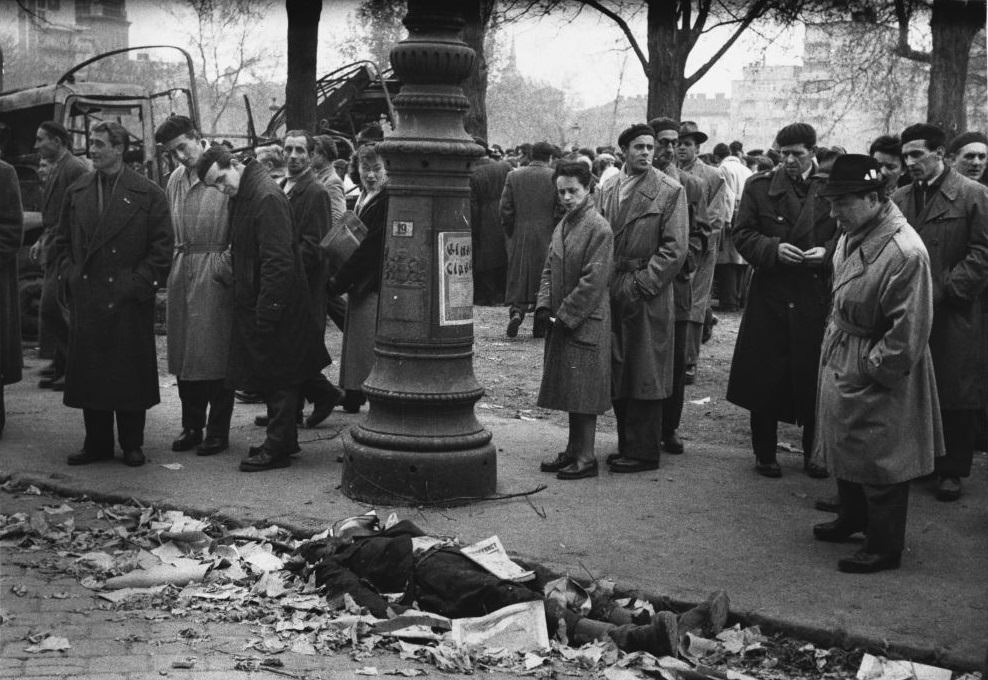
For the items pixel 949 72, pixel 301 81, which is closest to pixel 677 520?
pixel 301 81

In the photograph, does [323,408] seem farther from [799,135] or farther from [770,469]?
[799,135]

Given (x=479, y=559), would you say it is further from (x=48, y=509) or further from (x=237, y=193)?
(x=237, y=193)

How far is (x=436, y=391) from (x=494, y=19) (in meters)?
2.63

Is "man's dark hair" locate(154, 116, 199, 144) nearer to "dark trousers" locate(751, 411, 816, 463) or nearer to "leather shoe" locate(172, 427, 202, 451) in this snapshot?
"leather shoe" locate(172, 427, 202, 451)

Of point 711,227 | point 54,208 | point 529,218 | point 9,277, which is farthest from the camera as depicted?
point 529,218

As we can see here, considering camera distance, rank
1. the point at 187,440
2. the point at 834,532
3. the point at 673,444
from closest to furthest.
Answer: the point at 834,532
the point at 187,440
the point at 673,444

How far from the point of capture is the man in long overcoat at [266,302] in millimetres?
7422

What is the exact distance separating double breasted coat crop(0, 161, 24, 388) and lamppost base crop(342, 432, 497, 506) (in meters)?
2.90

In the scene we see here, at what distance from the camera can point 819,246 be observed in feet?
24.5

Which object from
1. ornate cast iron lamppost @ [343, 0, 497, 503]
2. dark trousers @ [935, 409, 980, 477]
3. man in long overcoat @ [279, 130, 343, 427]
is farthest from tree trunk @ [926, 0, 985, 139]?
ornate cast iron lamppost @ [343, 0, 497, 503]

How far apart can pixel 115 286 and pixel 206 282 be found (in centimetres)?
56

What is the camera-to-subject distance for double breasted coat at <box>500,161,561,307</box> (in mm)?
13977

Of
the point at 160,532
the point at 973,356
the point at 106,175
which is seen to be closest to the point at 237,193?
the point at 106,175

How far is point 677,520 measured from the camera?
6633 mm
